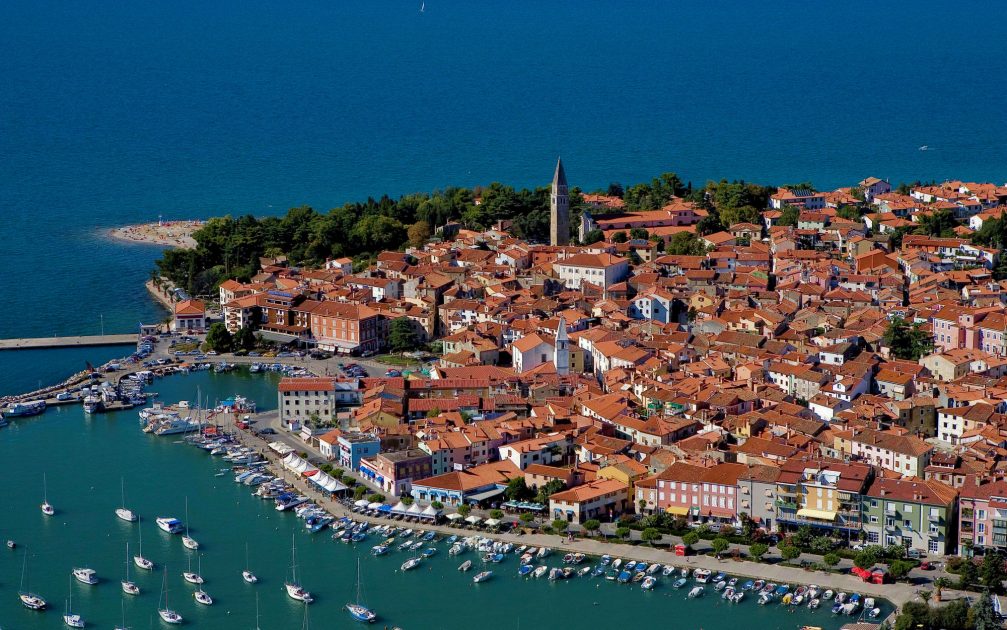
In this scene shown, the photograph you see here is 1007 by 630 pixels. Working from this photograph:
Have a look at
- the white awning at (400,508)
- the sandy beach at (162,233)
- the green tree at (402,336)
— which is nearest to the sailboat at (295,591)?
the white awning at (400,508)

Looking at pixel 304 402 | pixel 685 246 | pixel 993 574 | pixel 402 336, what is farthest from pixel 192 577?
pixel 685 246

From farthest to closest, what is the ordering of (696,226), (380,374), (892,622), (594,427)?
(696,226) < (380,374) < (594,427) < (892,622)

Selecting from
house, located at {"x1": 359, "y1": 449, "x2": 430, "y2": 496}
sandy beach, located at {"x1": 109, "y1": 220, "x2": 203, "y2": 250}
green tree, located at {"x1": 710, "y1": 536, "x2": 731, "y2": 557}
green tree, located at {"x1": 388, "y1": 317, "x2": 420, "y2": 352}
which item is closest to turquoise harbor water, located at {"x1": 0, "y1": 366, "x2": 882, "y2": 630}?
green tree, located at {"x1": 710, "y1": 536, "x2": 731, "y2": 557}

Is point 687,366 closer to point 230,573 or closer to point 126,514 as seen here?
point 230,573

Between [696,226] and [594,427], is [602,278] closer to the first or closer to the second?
[696,226]

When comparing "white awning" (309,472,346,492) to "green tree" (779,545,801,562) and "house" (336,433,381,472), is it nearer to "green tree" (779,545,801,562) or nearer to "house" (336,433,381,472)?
"house" (336,433,381,472)

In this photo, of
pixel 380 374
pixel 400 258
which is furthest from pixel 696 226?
pixel 380 374

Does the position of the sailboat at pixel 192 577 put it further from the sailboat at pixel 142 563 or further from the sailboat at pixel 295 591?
the sailboat at pixel 295 591
